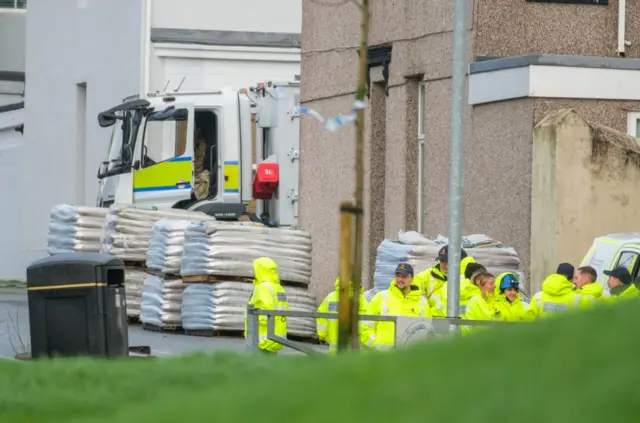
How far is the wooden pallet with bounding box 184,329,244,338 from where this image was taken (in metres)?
21.9

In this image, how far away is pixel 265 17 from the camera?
32.3m

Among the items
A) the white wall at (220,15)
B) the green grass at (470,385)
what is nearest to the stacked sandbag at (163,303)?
the white wall at (220,15)

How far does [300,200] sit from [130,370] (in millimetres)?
18981

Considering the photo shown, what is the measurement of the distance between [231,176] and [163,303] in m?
3.27

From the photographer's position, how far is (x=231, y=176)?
25.2 m

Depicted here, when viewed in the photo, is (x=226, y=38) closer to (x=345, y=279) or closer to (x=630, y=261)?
(x=630, y=261)

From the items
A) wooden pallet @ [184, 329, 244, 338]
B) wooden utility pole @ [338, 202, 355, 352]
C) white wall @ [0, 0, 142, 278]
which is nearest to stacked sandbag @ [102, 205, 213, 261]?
wooden pallet @ [184, 329, 244, 338]

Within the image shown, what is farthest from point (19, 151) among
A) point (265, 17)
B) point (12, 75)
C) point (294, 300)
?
point (294, 300)

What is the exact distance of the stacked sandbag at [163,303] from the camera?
22.5 meters

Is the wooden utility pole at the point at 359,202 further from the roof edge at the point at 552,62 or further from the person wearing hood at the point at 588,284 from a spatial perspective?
the roof edge at the point at 552,62

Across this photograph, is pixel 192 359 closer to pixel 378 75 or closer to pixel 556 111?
pixel 556 111

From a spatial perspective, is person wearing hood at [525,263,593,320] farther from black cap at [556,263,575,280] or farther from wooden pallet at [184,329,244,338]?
wooden pallet at [184,329,244,338]

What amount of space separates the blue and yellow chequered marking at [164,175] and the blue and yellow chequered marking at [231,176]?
58 centimetres

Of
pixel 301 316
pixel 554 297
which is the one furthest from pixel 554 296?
pixel 301 316
